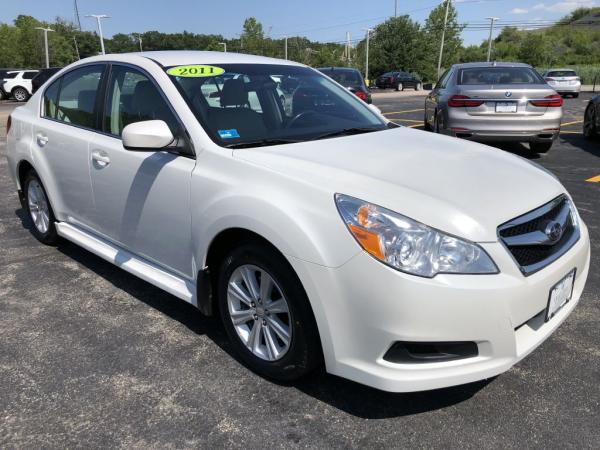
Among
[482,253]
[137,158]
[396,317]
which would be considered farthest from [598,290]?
[137,158]

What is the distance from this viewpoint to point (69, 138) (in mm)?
3854

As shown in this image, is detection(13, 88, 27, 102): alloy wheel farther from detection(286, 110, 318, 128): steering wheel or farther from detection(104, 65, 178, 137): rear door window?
detection(286, 110, 318, 128): steering wheel

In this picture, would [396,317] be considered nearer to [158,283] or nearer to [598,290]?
[158,283]

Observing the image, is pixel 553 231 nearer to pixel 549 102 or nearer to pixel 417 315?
pixel 417 315

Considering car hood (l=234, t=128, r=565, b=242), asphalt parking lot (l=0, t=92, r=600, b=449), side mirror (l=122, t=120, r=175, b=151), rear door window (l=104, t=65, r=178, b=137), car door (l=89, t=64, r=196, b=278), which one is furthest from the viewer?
rear door window (l=104, t=65, r=178, b=137)

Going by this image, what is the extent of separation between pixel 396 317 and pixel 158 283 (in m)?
1.63

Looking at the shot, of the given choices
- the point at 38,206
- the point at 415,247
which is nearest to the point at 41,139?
the point at 38,206

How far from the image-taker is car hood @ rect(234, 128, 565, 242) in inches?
86.4

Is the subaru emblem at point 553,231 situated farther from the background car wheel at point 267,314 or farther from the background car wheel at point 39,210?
the background car wheel at point 39,210

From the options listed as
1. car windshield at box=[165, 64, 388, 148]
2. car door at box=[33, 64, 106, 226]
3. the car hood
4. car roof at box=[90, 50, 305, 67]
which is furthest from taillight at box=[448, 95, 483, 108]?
car door at box=[33, 64, 106, 226]

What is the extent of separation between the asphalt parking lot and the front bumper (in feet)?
1.01

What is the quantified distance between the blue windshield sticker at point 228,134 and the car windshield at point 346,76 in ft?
36.3

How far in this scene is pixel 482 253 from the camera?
215 cm

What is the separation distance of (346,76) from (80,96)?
422 inches
